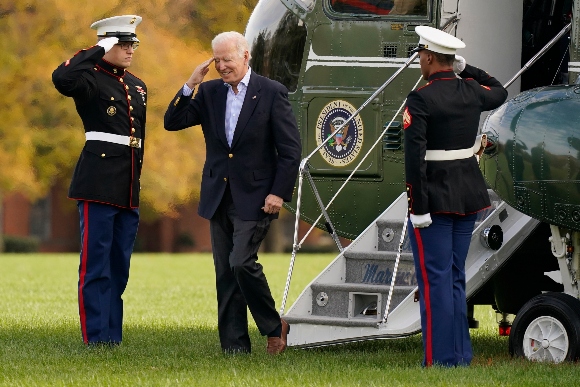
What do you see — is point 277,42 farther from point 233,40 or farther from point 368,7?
point 233,40

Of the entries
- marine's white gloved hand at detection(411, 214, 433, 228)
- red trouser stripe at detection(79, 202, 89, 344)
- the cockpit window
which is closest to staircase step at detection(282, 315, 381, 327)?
marine's white gloved hand at detection(411, 214, 433, 228)

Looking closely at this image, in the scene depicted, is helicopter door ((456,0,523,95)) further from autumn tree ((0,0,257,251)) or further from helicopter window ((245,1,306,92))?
autumn tree ((0,0,257,251))

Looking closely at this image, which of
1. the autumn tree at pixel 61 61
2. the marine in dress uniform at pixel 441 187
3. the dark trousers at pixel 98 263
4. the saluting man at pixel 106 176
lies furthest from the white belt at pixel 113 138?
the autumn tree at pixel 61 61

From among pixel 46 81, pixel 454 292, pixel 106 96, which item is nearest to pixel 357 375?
pixel 454 292

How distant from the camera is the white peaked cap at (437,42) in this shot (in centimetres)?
709

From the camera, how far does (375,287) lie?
26.9 ft

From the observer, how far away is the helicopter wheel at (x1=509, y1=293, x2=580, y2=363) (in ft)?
23.6

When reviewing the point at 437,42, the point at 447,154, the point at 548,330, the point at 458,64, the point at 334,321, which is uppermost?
the point at 437,42

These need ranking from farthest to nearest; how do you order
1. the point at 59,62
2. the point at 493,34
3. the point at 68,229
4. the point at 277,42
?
1. the point at 68,229
2. the point at 59,62
3. the point at 277,42
4. the point at 493,34

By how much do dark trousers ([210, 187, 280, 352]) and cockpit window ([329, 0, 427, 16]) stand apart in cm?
240

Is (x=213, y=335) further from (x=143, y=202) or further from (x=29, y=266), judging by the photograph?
(x=143, y=202)

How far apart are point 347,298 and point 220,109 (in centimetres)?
151

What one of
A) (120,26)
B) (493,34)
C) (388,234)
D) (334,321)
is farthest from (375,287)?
(120,26)

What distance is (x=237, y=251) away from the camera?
7766 millimetres
